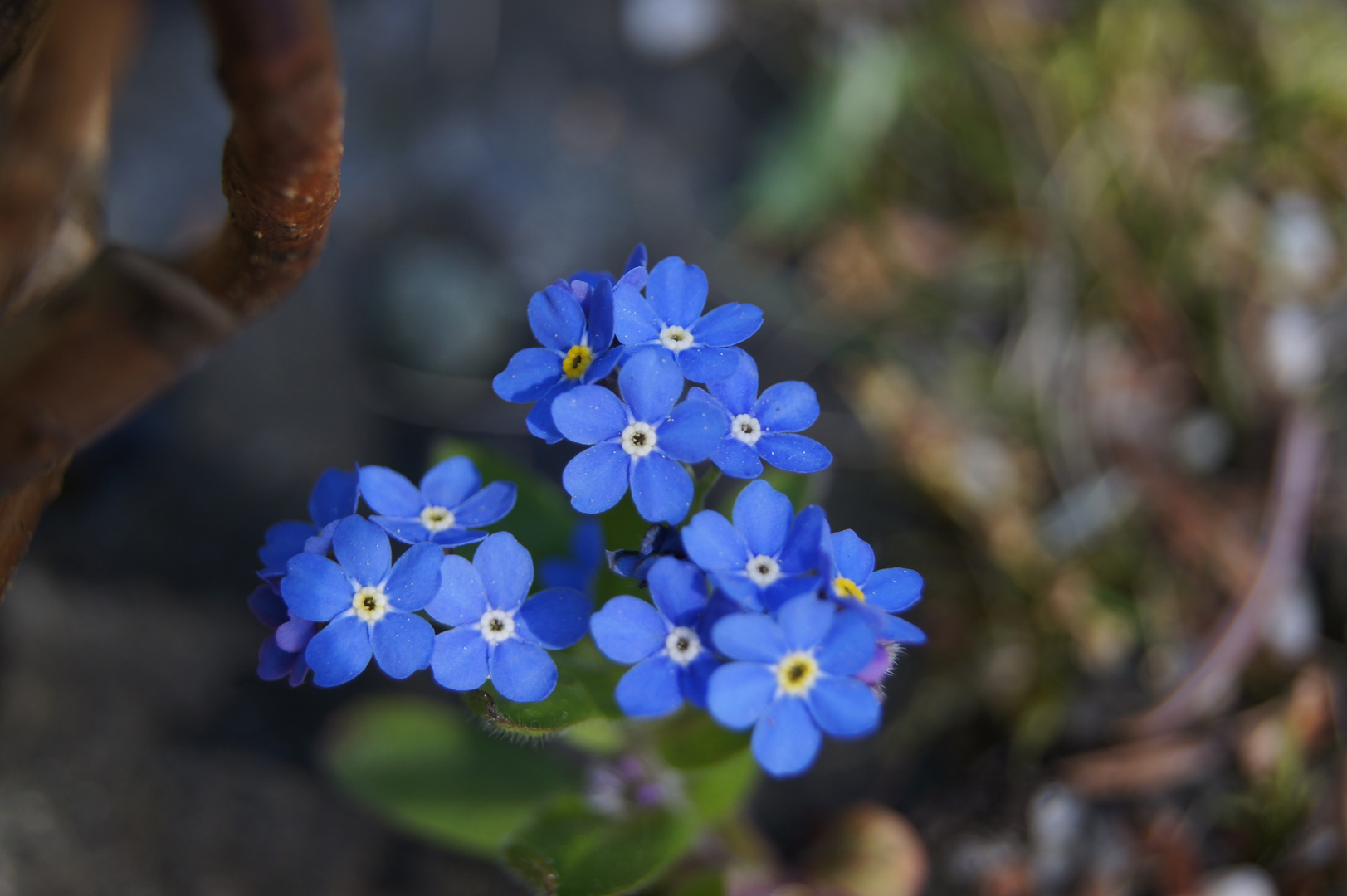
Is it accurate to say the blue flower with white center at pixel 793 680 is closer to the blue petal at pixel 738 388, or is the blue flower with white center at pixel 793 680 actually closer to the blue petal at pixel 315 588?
the blue petal at pixel 738 388

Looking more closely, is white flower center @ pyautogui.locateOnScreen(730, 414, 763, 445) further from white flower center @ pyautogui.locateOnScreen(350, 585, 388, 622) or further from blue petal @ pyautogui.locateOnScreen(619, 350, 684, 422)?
white flower center @ pyautogui.locateOnScreen(350, 585, 388, 622)

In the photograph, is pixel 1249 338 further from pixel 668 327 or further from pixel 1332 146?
pixel 668 327

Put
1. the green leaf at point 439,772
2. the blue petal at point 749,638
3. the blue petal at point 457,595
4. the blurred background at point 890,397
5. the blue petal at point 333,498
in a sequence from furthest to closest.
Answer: the blurred background at point 890,397 → the green leaf at point 439,772 → the blue petal at point 333,498 → the blue petal at point 457,595 → the blue petal at point 749,638

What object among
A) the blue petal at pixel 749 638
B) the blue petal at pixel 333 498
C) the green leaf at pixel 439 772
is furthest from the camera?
the green leaf at pixel 439 772

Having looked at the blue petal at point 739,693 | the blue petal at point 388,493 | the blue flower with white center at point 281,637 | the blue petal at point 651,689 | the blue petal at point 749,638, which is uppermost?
the blue petal at point 749,638

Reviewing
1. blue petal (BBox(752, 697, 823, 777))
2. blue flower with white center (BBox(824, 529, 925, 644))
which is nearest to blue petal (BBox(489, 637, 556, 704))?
blue petal (BBox(752, 697, 823, 777))

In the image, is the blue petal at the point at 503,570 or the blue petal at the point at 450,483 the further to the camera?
the blue petal at the point at 450,483

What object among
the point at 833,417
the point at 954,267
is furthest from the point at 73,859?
the point at 954,267

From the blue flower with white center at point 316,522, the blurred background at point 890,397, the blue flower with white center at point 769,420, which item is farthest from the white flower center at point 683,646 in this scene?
the blurred background at point 890,397

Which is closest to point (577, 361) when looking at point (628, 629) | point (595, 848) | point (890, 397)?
point (628, 629)
